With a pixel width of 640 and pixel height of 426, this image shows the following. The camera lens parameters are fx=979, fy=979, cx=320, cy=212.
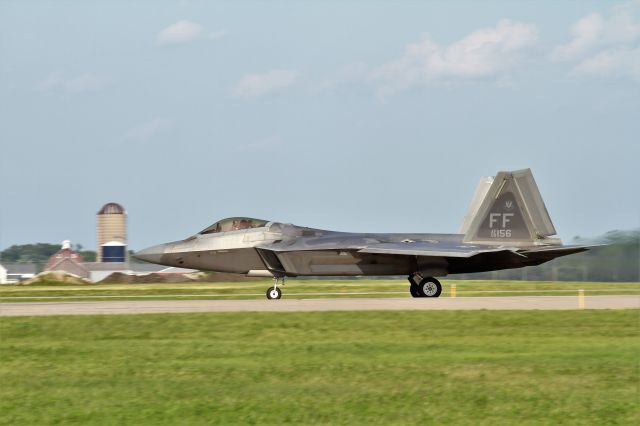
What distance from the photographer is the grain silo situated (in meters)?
94.6

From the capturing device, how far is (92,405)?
10.4 meters

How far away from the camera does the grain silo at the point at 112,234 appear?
→ 9456 cm

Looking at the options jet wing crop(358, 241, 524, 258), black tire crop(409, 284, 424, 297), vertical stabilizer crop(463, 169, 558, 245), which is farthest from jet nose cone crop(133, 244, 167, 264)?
vertical stabilizer crop(463, 169, 558, 245)

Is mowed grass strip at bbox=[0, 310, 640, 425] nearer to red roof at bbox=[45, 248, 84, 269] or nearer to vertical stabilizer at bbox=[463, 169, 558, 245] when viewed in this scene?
vertical stabilizer at bbox=[463, 169, 558, 245]

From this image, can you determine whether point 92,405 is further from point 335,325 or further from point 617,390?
point 335,325

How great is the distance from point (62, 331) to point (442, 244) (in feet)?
48.2

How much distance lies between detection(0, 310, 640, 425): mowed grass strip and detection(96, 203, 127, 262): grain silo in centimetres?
7629

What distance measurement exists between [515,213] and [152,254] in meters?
11.2

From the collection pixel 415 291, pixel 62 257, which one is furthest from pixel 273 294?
pixel 62 257

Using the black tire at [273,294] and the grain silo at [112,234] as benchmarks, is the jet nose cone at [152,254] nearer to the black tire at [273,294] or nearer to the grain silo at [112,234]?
the black tire at [273,294]

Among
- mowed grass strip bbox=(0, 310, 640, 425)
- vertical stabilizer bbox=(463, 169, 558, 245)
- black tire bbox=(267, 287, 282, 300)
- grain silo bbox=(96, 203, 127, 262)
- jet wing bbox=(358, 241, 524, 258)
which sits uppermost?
grain silo bbox=(96, 203, 127, 262)

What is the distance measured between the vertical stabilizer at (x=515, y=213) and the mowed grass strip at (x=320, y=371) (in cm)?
996

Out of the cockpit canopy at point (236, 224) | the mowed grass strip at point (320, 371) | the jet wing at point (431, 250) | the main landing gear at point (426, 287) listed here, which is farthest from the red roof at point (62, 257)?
the mowed grass strip at point (320, 371)

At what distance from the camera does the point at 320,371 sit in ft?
41.1
